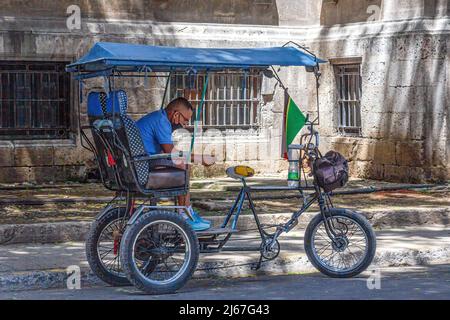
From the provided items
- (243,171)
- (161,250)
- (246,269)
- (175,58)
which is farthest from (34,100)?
(161,250)

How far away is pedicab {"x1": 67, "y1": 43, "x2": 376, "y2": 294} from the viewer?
9477mm

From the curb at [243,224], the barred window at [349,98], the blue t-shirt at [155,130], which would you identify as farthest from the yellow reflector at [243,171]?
the barred window at [349,98]

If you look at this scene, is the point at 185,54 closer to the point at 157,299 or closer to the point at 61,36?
the point at 157,299

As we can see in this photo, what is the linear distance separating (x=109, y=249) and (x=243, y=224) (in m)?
3.26

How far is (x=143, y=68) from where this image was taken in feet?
32.0

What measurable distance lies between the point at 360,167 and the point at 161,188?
29.2 feet

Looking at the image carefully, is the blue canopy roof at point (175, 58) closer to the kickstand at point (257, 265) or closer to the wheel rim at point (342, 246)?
the wheel rim at point (342, 246)

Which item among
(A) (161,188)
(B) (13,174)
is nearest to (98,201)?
(B) (13,174)

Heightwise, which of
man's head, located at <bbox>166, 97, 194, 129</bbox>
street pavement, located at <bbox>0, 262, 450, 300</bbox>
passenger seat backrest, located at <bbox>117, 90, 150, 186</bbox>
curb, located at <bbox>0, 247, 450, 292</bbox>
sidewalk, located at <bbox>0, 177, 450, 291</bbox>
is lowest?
street pavement, located at <bbox>0, 262, 450, 300</bbox>

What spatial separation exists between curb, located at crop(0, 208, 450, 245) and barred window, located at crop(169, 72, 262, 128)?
5.13 metres

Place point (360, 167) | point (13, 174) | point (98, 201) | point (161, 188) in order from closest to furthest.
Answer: point (161, 188) < point (98, 201) < point (13, 174) < point (360, 167)

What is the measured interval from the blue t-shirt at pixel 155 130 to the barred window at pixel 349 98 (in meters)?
8.86

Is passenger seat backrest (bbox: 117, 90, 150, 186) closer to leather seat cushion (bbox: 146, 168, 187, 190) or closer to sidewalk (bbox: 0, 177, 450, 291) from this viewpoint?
leather seat cushion (bbox: 146, 168, 187, 190)

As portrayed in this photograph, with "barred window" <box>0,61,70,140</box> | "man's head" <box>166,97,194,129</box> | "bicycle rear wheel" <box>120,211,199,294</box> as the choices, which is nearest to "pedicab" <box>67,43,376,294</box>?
"bicycle rear wheel" <box>120,211,199,294</box>
